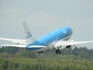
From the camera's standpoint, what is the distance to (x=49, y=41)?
135500 mm

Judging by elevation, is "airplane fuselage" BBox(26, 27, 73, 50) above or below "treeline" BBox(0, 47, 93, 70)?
above

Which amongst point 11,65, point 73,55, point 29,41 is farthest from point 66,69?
point 29,41

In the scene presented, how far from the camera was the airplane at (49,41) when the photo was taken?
429 feet

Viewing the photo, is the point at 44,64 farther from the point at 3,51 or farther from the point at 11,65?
the point at 3,51

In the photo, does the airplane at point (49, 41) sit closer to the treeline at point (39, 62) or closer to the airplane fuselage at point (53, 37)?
the airplane fuselage at point (53, 37)

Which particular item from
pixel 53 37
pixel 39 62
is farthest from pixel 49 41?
pixel 39 62

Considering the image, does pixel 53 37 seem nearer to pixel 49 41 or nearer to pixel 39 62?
pixel 49 41

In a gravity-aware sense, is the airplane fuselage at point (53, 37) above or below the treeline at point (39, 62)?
above

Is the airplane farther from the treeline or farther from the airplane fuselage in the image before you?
the treeline

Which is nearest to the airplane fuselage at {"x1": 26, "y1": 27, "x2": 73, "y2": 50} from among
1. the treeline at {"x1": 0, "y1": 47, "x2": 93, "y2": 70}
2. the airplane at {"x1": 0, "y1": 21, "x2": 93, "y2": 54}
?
the airplane at {"x1": 0, "y1": 21, "x2": 93, "y2": 54}

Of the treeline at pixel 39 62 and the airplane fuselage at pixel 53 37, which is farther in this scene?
the treeline at pixel 39 62

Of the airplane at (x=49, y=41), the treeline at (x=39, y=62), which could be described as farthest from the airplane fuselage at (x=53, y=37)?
the treeline at (x=39, y=62)

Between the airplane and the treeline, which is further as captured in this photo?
the treeline

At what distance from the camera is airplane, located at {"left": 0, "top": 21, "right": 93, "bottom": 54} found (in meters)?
131
